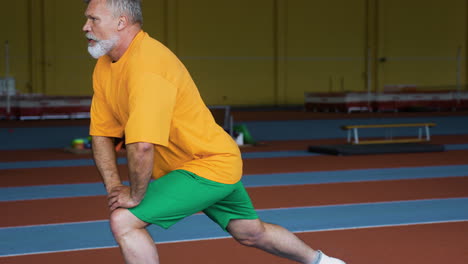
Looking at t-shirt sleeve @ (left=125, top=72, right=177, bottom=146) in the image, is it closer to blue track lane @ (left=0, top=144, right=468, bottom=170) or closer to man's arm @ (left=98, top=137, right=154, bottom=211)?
man's arm @ (left=98, top=137, right=154, bottom=211)

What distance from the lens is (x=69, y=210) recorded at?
25.2ft

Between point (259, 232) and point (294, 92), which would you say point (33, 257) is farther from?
point (294, 92)

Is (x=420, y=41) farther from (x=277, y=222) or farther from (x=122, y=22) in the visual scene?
(x=122, y=22)

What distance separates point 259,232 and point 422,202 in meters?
4.53

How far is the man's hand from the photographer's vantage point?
3361 mm

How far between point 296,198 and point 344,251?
9.17ft

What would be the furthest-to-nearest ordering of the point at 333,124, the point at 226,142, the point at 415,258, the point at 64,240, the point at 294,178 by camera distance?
the point at 333,124
the point at 294,178
the point at 64,240
the point at 415,258
the point at 226,142

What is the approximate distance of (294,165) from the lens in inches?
466

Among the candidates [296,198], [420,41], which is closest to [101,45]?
[296,198]

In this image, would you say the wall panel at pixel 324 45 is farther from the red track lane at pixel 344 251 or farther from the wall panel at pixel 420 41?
the red track lane at pixel 344 251

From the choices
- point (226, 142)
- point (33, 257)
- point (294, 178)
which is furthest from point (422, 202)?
point (226, 142)

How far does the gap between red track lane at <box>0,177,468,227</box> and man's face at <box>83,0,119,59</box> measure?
392 centimetres

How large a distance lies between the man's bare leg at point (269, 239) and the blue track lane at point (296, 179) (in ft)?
16.8

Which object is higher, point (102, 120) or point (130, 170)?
point (102, 120)
